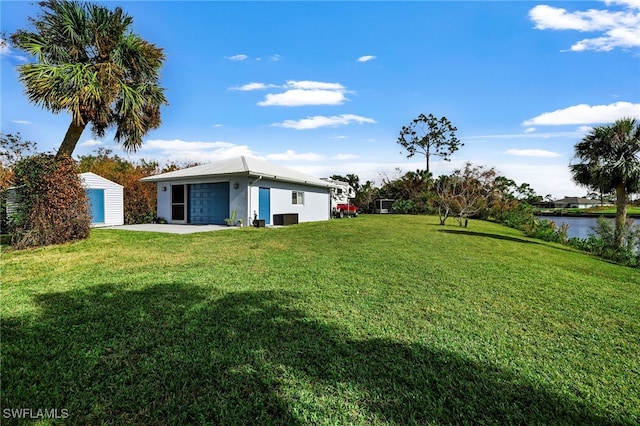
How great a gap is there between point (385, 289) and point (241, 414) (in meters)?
3.42

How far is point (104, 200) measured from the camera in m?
A: 15.2

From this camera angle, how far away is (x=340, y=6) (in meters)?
9.70

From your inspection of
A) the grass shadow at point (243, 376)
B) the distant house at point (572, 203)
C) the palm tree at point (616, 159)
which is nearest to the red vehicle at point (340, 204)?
the palm tree at point (616, 159)

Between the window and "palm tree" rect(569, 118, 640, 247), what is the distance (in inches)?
599

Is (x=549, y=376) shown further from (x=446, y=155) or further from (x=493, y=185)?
(x=446, y=155)

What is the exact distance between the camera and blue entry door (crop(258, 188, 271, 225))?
1574 cm

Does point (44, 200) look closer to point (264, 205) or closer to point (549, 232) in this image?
point (264, 205)

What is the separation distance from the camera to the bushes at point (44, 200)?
320 inches

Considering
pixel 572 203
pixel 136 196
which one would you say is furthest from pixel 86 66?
pixel 572 203

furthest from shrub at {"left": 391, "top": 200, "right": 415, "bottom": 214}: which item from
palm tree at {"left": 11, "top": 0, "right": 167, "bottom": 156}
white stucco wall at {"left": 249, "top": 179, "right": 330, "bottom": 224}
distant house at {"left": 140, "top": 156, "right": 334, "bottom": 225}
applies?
palm tree at {"left": 11, "top": 0, "right": 167, "bottom": 156}

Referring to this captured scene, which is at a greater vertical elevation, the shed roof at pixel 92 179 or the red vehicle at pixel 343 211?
the shed roof at pixel 92 179

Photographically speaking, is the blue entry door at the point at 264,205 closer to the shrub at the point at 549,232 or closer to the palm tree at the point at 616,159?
the shrub at the point at 549,232

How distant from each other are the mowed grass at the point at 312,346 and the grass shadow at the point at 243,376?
0.01m

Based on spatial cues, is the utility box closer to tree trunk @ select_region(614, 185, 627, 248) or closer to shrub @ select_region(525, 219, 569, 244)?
shrub @ select_region(525, 219, 569, 244)
